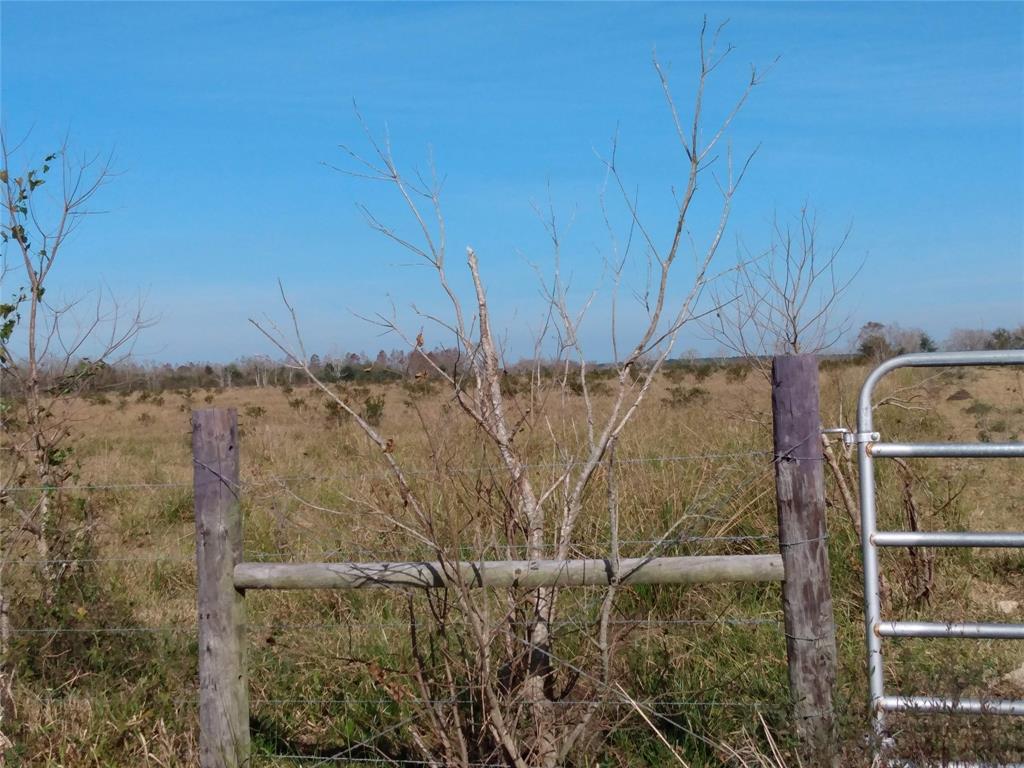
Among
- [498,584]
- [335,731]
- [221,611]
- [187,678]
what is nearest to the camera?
[498,584]

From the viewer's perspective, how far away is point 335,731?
445cm

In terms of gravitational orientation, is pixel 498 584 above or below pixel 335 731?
above

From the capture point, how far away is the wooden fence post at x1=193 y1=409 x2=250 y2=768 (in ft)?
12.5

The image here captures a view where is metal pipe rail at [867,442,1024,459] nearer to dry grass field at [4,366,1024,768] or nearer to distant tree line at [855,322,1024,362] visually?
dry grass field at [4,366,1024,768]

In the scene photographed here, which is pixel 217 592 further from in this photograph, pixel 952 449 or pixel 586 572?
pixel 952 449

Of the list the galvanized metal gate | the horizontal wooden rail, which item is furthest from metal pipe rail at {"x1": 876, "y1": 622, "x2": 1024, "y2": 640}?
the horizontal wooden rail

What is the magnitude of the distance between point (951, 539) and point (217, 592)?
2666mm

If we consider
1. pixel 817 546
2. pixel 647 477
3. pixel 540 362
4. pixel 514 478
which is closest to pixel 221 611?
pixel 514 478

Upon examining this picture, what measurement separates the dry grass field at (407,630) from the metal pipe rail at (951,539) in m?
0.46

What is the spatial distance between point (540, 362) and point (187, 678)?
8.26ft

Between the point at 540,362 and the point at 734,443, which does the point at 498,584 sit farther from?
the point at 734,443

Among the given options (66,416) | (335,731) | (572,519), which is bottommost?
(335,731)

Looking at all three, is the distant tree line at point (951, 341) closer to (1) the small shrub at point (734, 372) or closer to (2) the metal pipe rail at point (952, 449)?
(1) the small shrub at point (734, 372)

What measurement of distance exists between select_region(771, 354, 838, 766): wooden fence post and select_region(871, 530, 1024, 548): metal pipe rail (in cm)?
26
